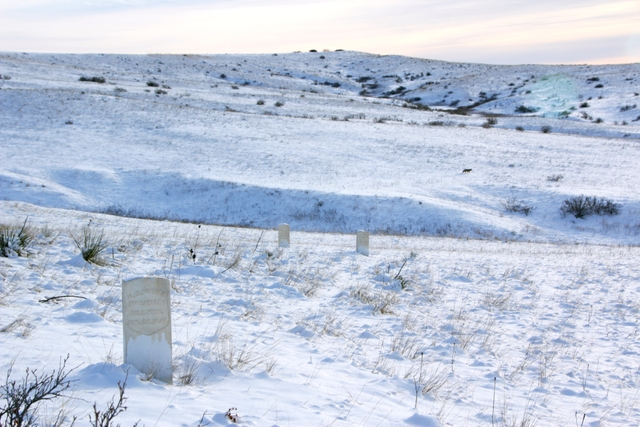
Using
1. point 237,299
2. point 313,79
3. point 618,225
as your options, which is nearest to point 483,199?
point 618,225

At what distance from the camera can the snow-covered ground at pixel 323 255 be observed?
Result: 5082 mm

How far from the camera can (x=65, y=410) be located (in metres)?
3.71

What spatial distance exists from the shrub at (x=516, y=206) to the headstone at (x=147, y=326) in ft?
70.5

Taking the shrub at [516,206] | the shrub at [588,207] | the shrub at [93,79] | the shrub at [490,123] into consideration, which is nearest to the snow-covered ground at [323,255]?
the shrub at [516,206]

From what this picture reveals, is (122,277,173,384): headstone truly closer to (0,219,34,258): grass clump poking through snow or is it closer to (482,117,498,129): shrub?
(0,219,34,258): grass clump poking through snow

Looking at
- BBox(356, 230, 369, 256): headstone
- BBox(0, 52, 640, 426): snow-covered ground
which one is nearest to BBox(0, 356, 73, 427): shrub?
BBox(0, 52, 640, 426): snow-covered ground

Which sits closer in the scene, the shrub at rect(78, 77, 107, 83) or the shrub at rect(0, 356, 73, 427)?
the shrub at rect(0, 356, 73, 427)

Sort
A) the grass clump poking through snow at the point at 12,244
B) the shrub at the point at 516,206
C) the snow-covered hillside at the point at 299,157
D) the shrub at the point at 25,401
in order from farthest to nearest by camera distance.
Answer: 1. the shrub at the point at 516,206
2. the snow-covered hillside at the point at 299,157
3. the grass clump poking through snow at the point at 12,244
4. the shrub at the point at 25,401

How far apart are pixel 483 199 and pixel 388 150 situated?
26.7 feet

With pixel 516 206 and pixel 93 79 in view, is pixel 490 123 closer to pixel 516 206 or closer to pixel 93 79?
pixel 516 206

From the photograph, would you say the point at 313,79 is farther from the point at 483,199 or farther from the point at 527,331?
the point at 527,331

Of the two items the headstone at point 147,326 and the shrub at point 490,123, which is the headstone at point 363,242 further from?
the shrub at point 490,123

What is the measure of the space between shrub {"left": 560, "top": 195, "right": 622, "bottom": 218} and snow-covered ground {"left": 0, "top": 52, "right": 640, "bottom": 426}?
479 mm

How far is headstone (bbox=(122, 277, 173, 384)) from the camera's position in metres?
4.57
